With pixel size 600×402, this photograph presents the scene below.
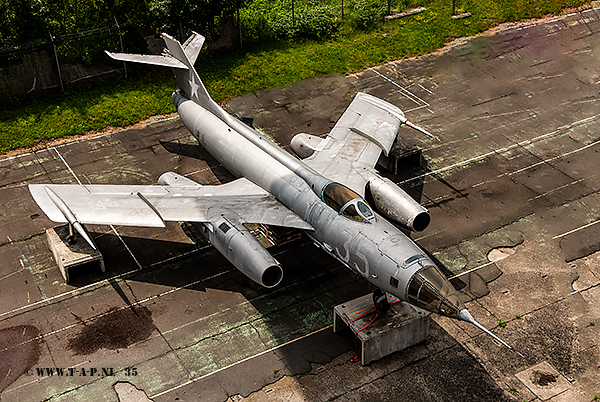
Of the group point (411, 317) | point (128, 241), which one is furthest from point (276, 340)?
point (128, 241)

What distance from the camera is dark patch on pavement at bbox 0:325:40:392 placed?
22125 millimetres

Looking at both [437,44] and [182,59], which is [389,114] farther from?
[437,44]

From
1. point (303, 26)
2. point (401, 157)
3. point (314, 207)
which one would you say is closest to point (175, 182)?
point (314, 207)

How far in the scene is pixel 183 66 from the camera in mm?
32844

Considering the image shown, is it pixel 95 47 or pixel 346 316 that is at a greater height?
pixel 95 47

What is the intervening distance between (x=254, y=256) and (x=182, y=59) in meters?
14.7

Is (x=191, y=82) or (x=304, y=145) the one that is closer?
(x=304, y=145)

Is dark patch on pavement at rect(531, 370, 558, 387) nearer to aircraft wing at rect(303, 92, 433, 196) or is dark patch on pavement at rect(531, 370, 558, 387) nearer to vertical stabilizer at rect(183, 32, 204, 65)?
aircraft wing at rect(303, 92, 433, 196)

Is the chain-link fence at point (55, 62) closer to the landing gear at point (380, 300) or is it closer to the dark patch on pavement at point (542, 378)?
the landing gear at point (380, 300)

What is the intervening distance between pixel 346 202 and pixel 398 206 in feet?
9.00

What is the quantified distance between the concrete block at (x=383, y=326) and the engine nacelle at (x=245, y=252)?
8.81ft

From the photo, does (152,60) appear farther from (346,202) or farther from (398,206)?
(398,206)

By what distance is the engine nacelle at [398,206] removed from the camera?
24867 mm

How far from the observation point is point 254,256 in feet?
75.2
